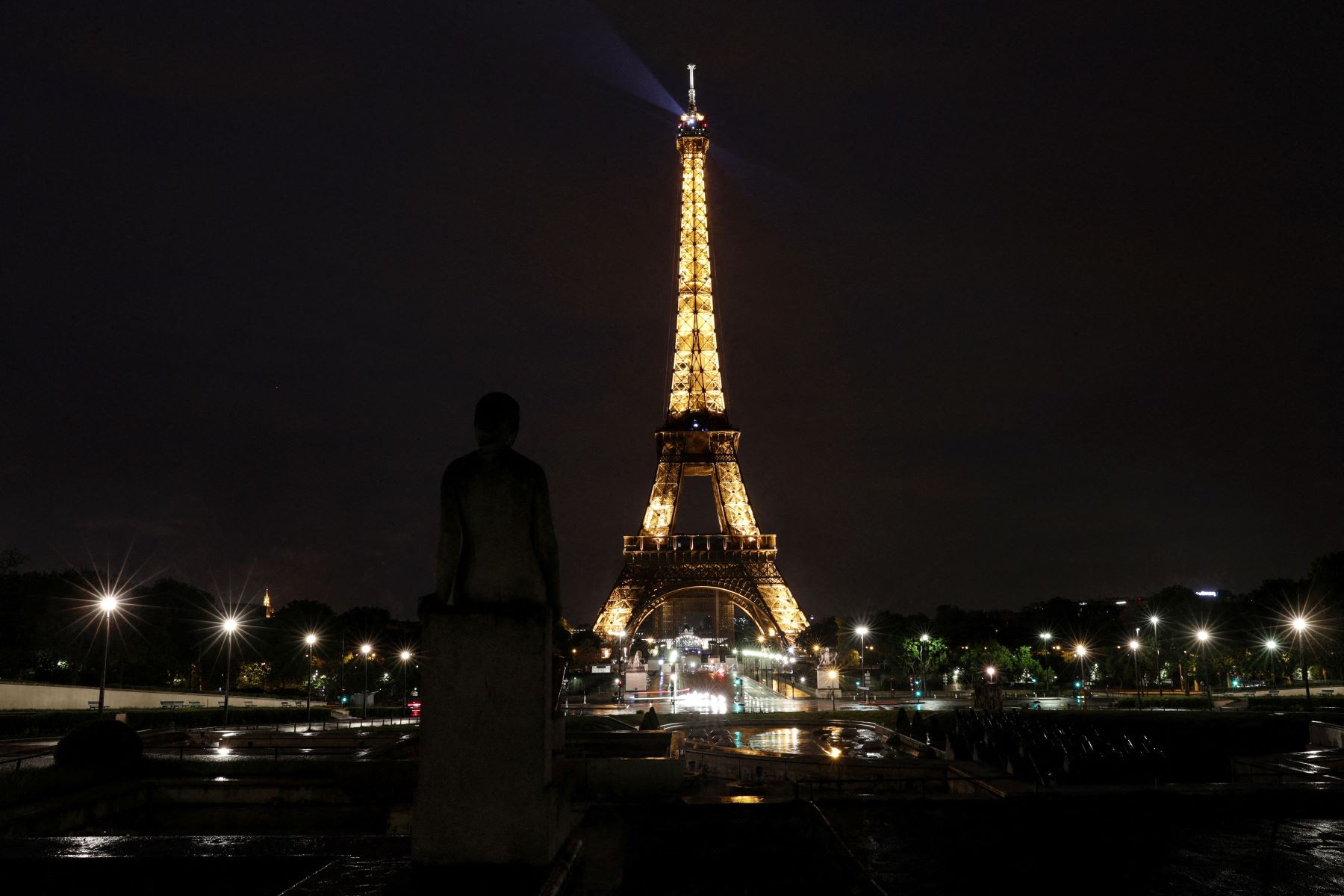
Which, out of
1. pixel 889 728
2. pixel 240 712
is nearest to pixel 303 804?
pixel 889 728

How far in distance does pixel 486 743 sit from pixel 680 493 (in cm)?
8145

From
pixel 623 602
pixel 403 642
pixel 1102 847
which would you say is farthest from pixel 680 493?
pixel 1102 847

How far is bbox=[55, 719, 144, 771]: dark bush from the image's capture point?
14.3 meters

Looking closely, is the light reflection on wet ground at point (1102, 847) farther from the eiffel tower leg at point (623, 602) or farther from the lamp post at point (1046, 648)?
the eiffel tower leg at point (623, 602)

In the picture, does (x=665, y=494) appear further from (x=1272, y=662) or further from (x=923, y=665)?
(x=1272, y=662)

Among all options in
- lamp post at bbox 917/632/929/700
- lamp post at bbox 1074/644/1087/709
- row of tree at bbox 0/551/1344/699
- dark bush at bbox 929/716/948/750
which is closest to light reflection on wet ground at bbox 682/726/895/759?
dark bush at bbox 929/716/948/750

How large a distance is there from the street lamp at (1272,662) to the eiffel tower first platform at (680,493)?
110 feet

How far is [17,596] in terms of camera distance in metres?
45.6

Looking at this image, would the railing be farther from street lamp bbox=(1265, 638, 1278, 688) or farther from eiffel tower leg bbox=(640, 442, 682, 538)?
street lamp bbox=(1265, 638, 1278, 688)

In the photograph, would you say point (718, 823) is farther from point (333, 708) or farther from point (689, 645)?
point (689, 645)

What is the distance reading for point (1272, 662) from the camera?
66.7 meters

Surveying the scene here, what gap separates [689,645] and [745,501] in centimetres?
9835

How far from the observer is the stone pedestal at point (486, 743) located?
5.96m

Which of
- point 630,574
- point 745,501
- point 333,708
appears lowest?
point 333,708
